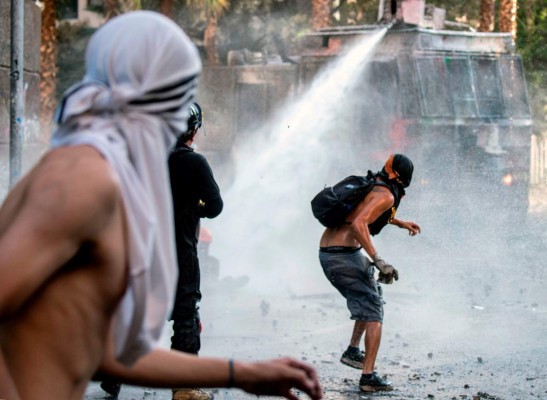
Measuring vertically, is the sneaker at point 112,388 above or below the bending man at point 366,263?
below

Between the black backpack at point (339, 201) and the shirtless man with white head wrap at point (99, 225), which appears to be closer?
the shirtless man with white head wrap at point (99, 225)

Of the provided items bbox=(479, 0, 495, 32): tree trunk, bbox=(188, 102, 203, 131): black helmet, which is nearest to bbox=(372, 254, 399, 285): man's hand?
bbox=(188, 102, 203, 131): black helmet

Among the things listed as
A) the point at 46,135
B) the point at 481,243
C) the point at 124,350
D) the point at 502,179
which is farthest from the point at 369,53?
the point at 124,350

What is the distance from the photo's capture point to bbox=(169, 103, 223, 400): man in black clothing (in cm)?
615

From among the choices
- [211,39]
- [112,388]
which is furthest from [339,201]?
[211,39]

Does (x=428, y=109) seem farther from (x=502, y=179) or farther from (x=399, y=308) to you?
(x=399, y=308)

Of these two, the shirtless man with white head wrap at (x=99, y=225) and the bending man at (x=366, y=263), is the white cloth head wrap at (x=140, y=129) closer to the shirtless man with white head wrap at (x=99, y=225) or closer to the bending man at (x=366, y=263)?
the shirtless man with white head wrap at (x=99, y=225)

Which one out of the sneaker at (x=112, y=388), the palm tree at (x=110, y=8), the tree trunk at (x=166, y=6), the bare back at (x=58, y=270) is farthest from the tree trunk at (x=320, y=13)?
the bare back at (x=58, y=270)

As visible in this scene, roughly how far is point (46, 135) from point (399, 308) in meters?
15.5

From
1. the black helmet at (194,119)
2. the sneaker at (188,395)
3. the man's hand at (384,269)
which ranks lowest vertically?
the sneaker at (188,395)

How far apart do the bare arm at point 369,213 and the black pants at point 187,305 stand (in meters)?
1.39

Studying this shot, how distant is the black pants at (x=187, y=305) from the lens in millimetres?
6289

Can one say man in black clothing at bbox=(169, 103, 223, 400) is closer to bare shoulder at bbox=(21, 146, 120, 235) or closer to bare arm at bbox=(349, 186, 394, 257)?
bare arm at bbox=(349, 186, 394, 257)

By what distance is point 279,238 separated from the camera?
16.4 metres
